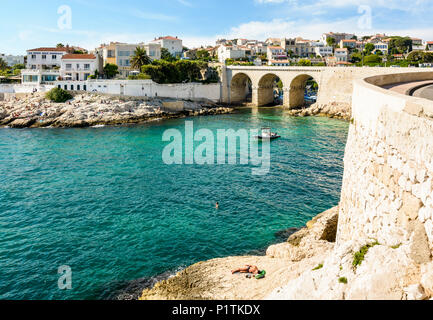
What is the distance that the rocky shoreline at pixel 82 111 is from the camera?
175ft

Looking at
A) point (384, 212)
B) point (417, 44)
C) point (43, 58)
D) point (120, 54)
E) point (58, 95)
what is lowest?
point (384, 212)

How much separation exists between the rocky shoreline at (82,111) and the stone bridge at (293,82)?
1565 cm

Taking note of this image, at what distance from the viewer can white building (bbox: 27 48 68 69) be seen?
7544cm

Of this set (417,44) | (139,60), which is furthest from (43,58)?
(417,44)

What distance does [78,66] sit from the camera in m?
69.2

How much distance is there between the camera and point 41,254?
18.0 metres

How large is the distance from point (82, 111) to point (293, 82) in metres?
38.6

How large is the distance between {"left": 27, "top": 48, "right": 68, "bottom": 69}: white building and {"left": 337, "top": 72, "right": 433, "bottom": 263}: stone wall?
3068 inches

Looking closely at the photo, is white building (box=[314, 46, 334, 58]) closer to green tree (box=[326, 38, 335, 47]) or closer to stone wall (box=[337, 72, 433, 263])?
green tree (box=[326, 38, 335, 47])

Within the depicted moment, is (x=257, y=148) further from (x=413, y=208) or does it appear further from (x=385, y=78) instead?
(x=413, y=208)

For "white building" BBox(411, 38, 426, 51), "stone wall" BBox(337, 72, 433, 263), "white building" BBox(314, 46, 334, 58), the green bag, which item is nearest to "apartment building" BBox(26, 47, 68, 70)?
the green bag

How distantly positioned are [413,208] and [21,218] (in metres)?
21.7

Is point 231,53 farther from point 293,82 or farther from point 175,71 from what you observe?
point 293,82
